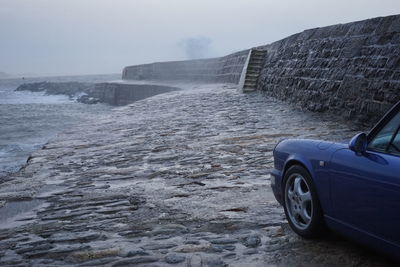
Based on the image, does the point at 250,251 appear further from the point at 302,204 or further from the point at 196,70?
the point at 196,70

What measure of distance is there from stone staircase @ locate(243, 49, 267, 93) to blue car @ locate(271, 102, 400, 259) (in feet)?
50.9

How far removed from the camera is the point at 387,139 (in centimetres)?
295

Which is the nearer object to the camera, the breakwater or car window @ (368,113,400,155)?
car window @ (368,113,400,155)

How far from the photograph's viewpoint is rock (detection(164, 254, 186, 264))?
141 inches

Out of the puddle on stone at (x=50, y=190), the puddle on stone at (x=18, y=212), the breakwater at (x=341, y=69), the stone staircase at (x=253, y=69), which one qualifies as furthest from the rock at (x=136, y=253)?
the stone staircase at (x=253, y=69)

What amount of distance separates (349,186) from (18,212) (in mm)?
3819

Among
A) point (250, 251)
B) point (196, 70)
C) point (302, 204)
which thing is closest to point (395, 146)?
point (302, 204)

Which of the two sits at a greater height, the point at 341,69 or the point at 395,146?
the point at 341,69

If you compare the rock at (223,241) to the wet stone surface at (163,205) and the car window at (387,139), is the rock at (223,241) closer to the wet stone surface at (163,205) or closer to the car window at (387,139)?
the wet stone surface at (163,205)

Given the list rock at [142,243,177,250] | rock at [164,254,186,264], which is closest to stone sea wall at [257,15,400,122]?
rock at [142,243,177,250]

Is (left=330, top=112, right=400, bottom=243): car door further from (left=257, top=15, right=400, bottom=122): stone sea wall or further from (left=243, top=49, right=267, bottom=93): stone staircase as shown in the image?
(left=243, top=49, right=267, bottom=93): stone staircase

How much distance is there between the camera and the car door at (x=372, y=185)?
2711 mm

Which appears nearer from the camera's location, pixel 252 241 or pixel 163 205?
pixel 252 241

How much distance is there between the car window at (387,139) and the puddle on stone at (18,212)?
354 cm
